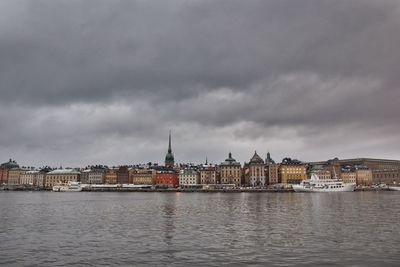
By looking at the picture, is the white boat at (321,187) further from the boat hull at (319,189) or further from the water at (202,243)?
the water at (202,243)

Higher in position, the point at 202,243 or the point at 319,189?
the point at 319,189

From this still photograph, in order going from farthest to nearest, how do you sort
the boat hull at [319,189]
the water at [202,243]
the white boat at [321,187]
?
the white boat at [321,187]
the boat hull at [319,189]
the water at [202,243]

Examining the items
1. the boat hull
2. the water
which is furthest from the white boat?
the water

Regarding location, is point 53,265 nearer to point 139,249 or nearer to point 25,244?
point 139,249

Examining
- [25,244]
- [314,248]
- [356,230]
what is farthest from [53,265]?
[356,230]

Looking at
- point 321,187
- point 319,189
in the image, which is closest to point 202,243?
point 319,189

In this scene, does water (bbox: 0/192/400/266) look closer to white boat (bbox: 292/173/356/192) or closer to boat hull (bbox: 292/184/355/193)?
boat hull (bbox: 292/184/355/193)

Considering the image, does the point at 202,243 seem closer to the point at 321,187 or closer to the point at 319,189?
the point at 319,189

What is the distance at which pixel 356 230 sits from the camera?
113 ft

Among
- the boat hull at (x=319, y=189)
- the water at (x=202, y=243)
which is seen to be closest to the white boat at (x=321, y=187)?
the boat hull at (x=319, y=189)

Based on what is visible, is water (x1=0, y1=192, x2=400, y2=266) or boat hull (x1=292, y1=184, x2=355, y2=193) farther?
boat hull (x1=292, y1=184, x2=355, y2=193)

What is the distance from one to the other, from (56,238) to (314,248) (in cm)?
1830

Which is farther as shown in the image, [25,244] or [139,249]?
[25,244]

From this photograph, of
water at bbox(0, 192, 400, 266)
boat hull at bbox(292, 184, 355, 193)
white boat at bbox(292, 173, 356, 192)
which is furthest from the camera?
white boat at bbox(292, 173, 356, 192)
